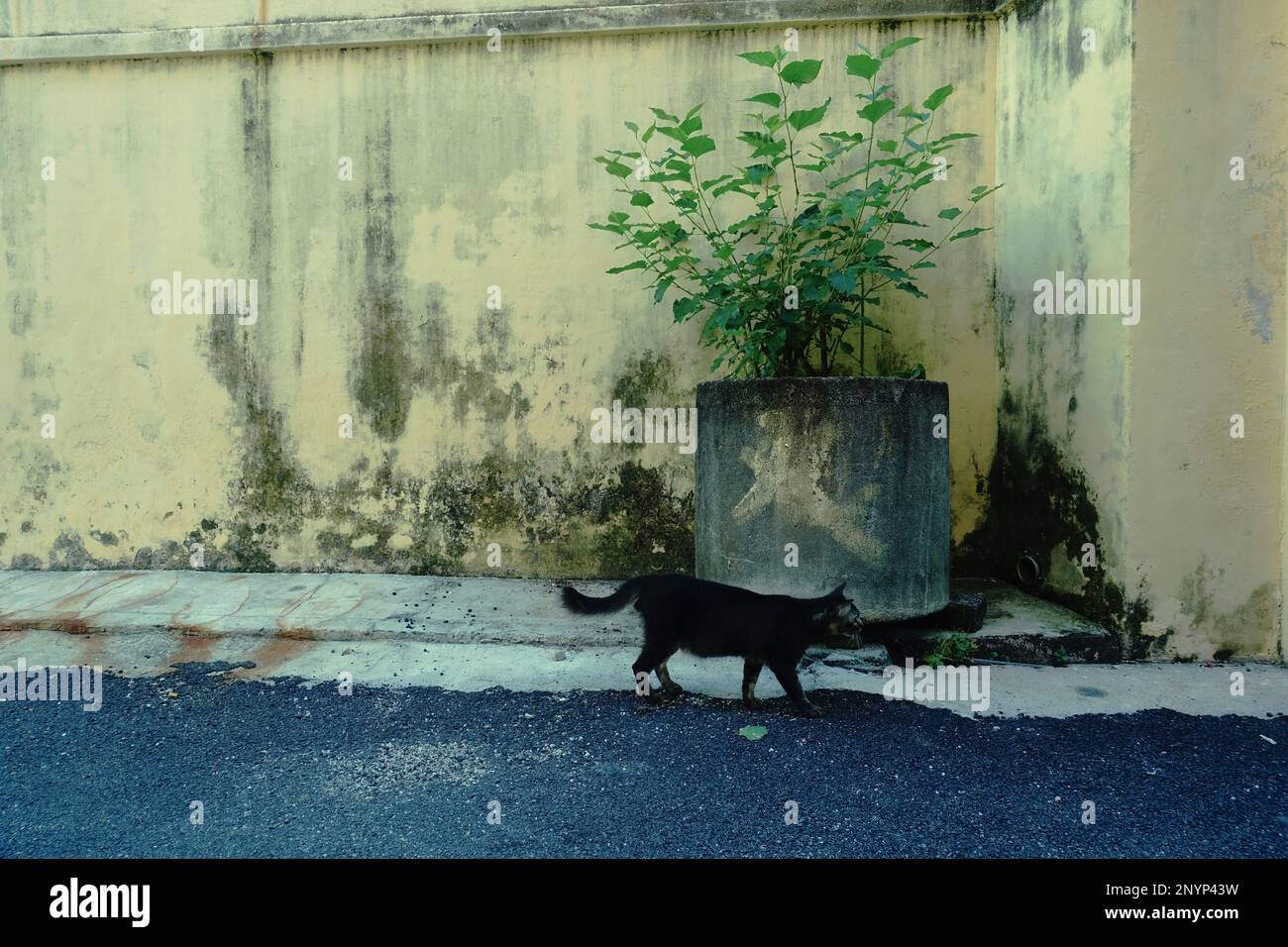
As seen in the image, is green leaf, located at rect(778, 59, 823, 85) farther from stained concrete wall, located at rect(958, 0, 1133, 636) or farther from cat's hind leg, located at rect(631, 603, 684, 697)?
cat's hind leg, located at rect(631, 603, 684, 697)

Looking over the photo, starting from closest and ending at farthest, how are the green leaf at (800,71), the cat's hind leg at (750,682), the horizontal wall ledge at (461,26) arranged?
1. the cat's hind leg at (750,682)
2. the green leaf at (800,71)
3. the horizontal wall ledge at (461,26)

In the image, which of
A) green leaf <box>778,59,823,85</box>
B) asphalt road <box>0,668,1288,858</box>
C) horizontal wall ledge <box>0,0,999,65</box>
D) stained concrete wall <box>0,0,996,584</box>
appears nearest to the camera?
asphalt road <box>0,668,1288,858</box>

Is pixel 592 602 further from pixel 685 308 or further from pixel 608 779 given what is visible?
pixel 685 308

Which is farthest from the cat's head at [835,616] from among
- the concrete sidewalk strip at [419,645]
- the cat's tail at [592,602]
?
the cat's tail at [592,602]

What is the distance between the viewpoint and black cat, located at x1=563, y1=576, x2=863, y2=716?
10.6ft

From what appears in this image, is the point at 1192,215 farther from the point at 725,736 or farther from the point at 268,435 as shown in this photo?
the point at 268,435

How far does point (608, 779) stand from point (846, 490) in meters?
1.82

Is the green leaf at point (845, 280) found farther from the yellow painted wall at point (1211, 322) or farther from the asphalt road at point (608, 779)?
the asphalt road at point (608, 779)

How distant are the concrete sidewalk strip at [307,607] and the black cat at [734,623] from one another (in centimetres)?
89

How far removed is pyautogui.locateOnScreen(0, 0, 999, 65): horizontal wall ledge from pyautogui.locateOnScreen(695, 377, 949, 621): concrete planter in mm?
2615

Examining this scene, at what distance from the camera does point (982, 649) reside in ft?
12.8

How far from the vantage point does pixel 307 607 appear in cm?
468

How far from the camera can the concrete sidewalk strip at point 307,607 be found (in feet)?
14.1

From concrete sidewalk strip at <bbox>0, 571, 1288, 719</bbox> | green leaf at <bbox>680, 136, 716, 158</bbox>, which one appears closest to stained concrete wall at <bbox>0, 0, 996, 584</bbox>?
concrete sidewalk strip at <bbox>0, 571, 1288, 719</bbox>
